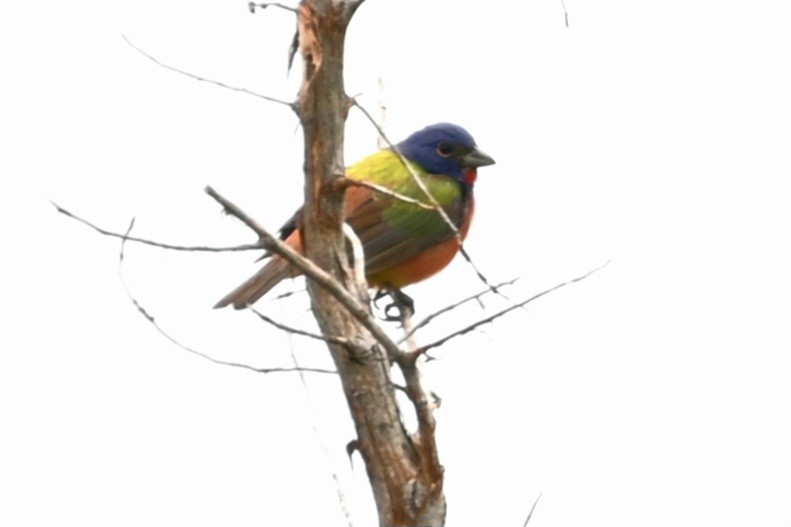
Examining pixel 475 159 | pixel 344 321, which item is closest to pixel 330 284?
pixel 344 321

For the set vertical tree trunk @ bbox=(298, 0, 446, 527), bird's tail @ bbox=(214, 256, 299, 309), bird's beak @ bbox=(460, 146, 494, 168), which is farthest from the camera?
bird's beak @ bbox=(460, 146, 494, 168)

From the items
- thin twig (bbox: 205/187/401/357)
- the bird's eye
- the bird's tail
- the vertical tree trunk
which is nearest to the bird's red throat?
the bird's eye

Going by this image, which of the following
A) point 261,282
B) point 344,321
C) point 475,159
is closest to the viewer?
point 344,321

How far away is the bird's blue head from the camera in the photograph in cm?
912

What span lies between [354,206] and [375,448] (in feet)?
11.5

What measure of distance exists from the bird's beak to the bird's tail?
154cm

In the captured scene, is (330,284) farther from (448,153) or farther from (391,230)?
(448,153)

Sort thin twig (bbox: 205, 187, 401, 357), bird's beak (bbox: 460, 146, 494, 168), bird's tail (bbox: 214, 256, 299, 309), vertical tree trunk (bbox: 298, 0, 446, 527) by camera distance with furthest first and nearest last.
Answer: bird's beak (bbox: 460, 146, 494, 168) → bird's tail (bbox: 214, 256, 299, 309) → vertical tree trunk (bbox: 298, 0, 446, 527) → thin twig (bbox: 205, 187, 401, 357)

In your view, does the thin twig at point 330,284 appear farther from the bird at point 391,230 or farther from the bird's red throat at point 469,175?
the bird's red throat at point 469,175

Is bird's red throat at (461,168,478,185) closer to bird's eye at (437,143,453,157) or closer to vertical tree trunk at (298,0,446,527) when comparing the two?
bird's eye at (437,143,453,157)

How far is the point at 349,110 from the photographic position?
4910 mm

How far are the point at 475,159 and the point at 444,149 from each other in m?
0.21

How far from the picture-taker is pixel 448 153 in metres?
9.18

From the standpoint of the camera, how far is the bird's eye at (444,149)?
918 cm
